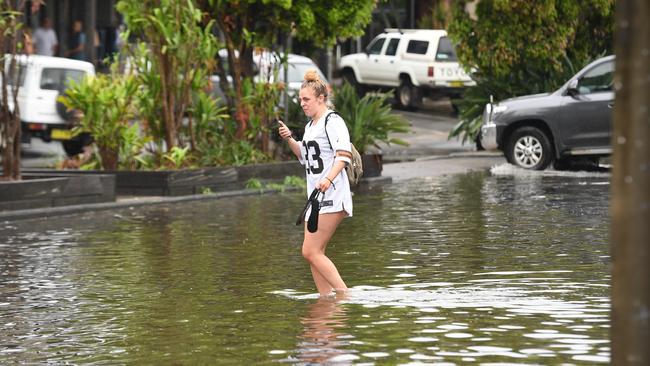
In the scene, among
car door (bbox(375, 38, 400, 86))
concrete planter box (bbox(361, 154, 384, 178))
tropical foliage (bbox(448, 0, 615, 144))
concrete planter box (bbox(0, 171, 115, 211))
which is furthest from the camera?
car door (bbox(375, 38, 400, 86))

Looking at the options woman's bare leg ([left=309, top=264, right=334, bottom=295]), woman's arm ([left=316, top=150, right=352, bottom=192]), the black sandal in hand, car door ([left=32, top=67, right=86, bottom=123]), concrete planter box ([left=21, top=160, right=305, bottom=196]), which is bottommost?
woman's bare leg ([left=309, top=264, right=334, bottom=295])

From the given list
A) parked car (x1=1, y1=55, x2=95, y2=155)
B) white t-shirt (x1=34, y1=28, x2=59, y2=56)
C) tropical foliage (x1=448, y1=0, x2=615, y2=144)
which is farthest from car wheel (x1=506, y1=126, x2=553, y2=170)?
white t-shirt (x1=34, y1=28, x2=59, y2=56)

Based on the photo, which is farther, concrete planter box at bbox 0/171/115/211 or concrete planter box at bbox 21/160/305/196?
concrete planter box at bbox 21/160/305/196

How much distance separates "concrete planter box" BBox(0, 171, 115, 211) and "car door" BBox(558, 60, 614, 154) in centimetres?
805

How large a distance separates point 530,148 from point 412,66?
17409mm

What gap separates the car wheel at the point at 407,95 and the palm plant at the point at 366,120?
1734 cm

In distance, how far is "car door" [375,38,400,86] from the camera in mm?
43562

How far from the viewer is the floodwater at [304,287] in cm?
889

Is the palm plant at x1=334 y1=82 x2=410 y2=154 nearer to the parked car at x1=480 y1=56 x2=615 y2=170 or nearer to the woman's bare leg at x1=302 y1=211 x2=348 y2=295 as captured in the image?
the parked car at x1=480 y1=56 x2=615 y2=170

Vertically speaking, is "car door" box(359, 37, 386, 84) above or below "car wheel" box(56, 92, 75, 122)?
above

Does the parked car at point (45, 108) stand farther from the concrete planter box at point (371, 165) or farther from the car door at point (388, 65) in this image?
the car door at point (388, 65)

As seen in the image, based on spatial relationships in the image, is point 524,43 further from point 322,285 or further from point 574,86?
point 322,285

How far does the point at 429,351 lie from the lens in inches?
341

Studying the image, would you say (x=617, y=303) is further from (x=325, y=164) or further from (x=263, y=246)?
(x=263, y=246)
